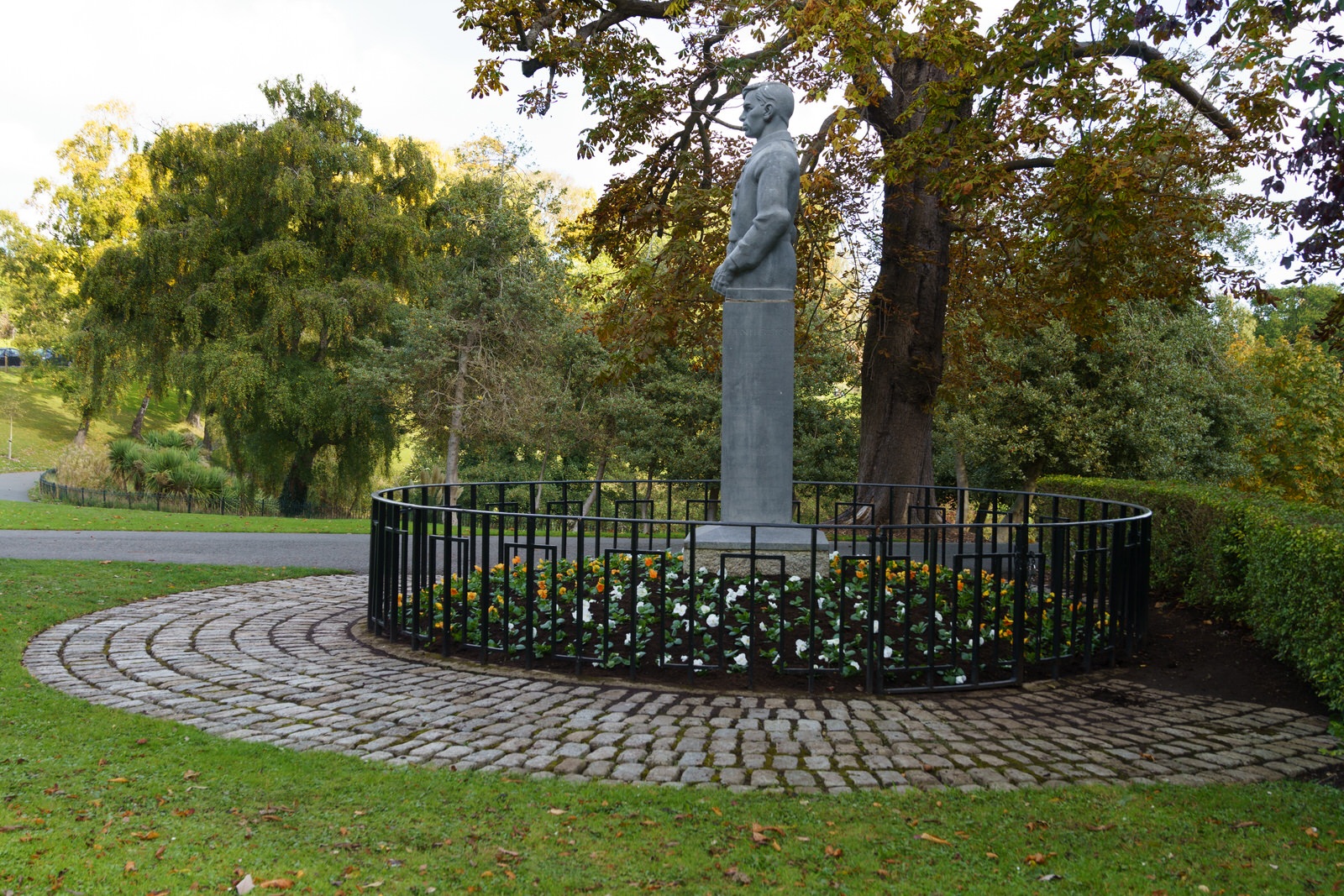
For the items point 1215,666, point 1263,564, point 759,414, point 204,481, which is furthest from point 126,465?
point 1263,564

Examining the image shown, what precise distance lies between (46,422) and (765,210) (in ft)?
173

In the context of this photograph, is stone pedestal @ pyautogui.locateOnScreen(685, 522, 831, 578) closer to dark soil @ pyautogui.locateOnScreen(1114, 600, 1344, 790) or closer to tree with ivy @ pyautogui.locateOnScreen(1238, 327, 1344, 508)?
dark soil @ pyautogui.locateOnScreen(1114, 600, 1344, 790)

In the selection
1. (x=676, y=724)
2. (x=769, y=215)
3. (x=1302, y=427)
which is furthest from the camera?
(x=1302, y=427)

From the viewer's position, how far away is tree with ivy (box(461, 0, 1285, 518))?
9.60 metres

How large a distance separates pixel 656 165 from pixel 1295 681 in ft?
35.9

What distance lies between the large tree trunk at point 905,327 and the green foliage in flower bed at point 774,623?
5977 mm

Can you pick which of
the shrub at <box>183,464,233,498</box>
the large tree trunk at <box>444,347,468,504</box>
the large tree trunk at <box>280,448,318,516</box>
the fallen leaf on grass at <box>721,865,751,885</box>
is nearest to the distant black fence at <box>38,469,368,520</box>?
the large tree trunk at <box>280,448,318,516</box>

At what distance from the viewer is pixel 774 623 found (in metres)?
6.32

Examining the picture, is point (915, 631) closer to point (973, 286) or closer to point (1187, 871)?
point (1187, 871)

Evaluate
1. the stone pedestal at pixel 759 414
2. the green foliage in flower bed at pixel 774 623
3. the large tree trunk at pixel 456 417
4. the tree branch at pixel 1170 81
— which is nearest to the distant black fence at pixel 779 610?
the green foliage in flower bed at pixel 774 623

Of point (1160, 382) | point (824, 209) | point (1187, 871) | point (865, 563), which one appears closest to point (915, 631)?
point (865, 563)

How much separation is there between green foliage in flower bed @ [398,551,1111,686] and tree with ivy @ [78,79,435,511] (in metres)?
19.2

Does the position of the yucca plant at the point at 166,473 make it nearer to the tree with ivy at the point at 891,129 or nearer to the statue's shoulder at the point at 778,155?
the tree with ivy at the point at 891,129

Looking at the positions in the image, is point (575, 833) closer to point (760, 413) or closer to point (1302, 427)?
point (760, 413)
